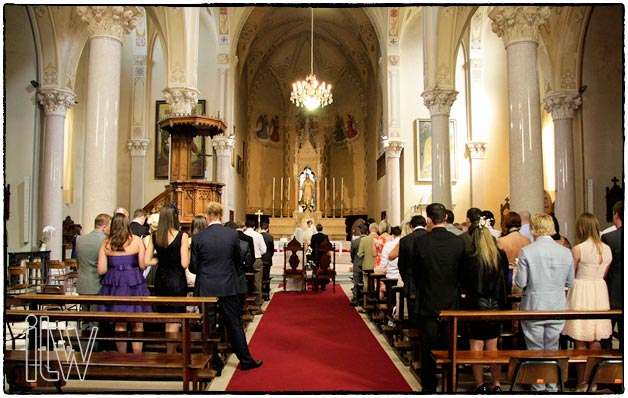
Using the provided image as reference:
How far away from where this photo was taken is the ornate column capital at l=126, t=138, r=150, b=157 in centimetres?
1838

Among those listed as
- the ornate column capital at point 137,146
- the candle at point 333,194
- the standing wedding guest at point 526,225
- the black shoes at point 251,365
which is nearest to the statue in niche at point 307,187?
the candle at point 333,194

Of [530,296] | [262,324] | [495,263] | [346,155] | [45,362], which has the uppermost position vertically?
[346,155]

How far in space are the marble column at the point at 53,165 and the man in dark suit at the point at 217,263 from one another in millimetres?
8909

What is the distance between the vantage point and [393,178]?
741 inches

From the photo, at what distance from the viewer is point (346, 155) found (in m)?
28.5

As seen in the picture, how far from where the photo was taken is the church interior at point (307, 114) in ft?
26.9

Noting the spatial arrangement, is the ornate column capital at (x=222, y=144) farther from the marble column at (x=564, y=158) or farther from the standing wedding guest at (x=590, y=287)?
the standing wedding guest at (x=590, y=287)

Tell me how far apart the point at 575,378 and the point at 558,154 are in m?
10.1

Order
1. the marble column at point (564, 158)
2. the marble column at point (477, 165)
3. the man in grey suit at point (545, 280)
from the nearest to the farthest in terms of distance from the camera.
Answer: the man in grey suit at point (545, 280)
the marble column at point (564, 158)
the marble column at point (477, 165)

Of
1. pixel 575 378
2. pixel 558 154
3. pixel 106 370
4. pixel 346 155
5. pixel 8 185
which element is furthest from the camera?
pixel 346 155

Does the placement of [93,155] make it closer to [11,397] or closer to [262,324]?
[262,324]

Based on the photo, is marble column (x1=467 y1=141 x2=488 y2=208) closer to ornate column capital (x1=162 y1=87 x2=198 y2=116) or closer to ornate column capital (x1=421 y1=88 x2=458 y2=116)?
ornate column capital (x1=421 y1=88 x2=458 y2=116)

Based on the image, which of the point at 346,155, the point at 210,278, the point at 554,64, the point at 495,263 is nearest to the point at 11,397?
the point at 210,278

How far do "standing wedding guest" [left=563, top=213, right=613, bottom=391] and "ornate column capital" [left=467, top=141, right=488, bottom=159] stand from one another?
14.2 meters
